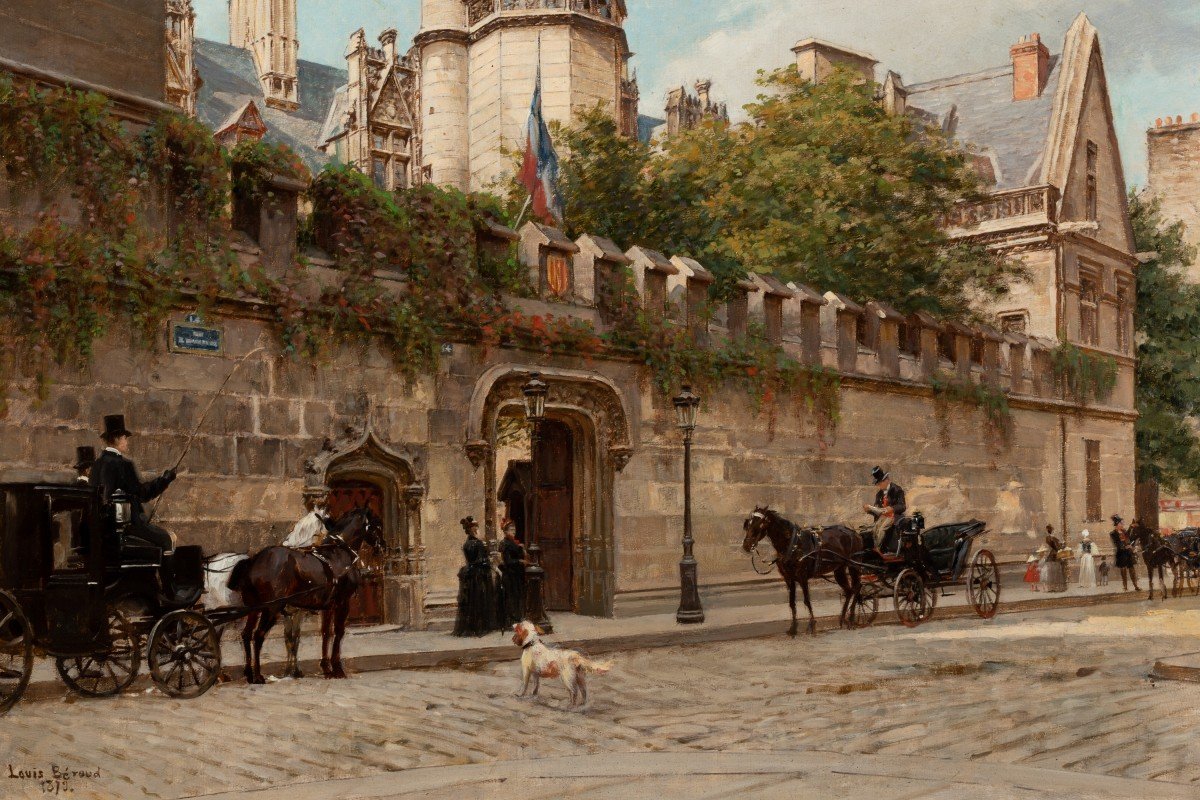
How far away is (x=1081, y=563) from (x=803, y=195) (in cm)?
821

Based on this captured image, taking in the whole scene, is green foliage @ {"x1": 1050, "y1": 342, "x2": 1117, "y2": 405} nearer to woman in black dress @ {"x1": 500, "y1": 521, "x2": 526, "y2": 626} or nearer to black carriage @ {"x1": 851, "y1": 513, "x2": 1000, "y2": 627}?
black carriage @ {"x1": 851, "y1": 513, "x2": 1000, "y2": 627}

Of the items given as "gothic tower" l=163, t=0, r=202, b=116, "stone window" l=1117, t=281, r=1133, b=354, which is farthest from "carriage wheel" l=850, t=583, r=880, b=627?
"gothic tower" l=163, t=0, r=202, b=116

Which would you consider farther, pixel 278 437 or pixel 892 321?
pixel 892 321

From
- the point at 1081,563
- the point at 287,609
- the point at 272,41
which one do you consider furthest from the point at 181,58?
the point at 287,609

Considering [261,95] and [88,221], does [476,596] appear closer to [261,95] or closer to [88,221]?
[88,221]

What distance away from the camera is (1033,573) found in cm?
2480

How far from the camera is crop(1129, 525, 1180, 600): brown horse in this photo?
2411 cm

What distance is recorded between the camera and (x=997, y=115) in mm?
32094

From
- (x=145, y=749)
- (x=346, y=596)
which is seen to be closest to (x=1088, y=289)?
(x=346, y=596)

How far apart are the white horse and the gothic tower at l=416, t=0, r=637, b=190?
18823 millimetres

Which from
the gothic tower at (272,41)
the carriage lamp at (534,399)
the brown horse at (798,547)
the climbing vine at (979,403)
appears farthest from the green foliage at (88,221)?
the gothic tower at (272,41)

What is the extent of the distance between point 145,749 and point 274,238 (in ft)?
24.8

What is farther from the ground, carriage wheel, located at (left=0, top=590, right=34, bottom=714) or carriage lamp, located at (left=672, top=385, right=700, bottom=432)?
carriage lamp, located at (left=672, top=385, right=700, bottom=432)

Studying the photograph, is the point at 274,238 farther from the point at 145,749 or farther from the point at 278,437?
the point at 145,749
